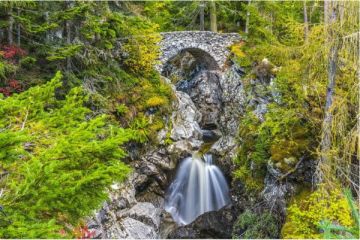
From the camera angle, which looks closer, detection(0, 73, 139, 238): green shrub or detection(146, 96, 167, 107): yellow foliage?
detection(0, 73, 139, 238): green shrub

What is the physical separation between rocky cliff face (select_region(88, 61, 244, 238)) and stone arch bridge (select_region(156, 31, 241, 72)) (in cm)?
81

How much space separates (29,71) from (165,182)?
5.24 m

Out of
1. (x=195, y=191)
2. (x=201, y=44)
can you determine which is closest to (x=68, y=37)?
(x=195, y=191)

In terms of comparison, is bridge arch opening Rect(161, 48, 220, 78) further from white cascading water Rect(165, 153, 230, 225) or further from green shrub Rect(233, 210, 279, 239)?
green shrub Rect(233, 210, 279, 239)

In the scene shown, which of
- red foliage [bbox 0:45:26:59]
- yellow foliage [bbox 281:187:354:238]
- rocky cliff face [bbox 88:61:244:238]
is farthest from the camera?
rocky cliff face [bbox 88:61:244:238]

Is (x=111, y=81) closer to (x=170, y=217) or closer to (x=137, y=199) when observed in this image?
(x=137, y=199)

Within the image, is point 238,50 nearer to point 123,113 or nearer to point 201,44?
point 201,44

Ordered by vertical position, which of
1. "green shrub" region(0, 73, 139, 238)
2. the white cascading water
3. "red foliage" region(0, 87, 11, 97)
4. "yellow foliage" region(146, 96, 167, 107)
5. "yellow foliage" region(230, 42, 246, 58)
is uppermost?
"yellow foliage" region(230, 42, 246, 58)

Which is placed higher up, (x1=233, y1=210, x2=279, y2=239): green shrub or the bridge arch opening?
the bridge arch opening

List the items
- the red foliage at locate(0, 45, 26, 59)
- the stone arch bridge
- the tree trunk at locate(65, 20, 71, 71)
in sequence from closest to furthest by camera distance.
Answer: the red foliage at locate(0, 45, 26, 59) → the tree trunk at locate(65, 20, 71, 71) → the stone arch bridge

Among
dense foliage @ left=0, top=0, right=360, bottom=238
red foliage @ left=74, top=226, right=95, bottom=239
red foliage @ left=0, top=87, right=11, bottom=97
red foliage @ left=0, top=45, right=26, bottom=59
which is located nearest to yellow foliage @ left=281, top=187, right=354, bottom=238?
dense foliage @ left=0, top=0, right=360, bottom=238

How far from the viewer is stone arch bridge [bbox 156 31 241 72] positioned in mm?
15242

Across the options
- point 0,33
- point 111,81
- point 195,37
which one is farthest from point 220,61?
point 0,33

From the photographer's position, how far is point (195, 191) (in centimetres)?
1158
